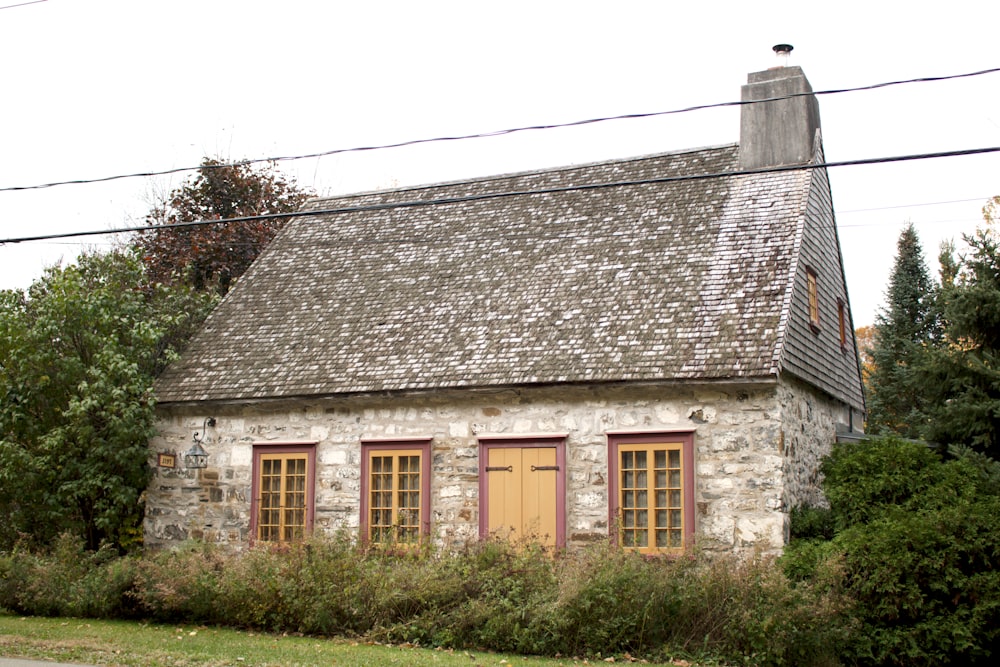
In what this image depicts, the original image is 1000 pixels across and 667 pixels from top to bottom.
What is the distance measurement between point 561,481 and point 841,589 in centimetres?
415

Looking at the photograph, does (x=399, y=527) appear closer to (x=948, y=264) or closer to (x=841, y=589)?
(x=841, y=589)

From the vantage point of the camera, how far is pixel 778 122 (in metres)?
16.9

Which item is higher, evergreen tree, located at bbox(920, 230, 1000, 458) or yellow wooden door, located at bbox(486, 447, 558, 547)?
evergreen tree, located at bbox(920, 230, 1000, 458)

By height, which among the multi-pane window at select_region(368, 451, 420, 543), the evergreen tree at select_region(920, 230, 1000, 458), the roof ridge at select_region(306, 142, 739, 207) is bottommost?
the multi-pane window at select_region(368, 451, 420, 543)

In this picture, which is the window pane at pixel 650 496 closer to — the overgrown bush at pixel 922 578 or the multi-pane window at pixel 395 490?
the overgrown bush at pixel 922 578

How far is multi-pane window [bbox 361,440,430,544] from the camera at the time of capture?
48.5ft

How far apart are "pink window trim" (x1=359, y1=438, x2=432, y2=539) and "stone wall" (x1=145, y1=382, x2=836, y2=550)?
101 millimetres

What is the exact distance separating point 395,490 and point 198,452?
337 cm

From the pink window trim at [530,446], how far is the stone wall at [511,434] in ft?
0.34

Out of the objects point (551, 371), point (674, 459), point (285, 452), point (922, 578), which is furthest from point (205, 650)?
point (922, 578)

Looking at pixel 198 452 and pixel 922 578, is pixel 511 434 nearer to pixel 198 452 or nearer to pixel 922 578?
pixel 198 452

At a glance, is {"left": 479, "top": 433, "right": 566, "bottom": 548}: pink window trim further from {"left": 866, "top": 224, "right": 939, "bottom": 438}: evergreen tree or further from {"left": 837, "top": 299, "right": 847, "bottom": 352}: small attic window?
{"left": 866, "top": 224, "right": 939, "bottom": 438}: evergreen tree

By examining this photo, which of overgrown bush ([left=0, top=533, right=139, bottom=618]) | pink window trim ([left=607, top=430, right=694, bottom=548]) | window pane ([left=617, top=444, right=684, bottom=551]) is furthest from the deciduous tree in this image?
window pane ([left=617, top=444, right=684, bottom=551])

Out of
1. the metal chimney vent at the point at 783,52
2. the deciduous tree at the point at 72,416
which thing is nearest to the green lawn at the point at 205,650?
the deciduous tree at the point at 72,416
